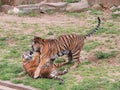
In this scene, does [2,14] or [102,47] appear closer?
[102,47]

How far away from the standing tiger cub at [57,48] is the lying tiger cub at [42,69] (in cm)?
9

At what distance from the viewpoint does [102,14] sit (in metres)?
15.4

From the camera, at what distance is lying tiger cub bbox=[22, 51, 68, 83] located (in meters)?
8.91

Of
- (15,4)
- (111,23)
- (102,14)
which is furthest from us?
(15,4)

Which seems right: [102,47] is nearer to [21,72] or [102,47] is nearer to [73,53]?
[73,53]

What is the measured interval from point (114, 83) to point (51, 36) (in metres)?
4.75

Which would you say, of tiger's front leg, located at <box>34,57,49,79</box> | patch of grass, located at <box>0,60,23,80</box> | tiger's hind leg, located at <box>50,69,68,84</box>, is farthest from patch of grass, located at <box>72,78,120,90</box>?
patch of grass, located at <box>0,60,23,80</box>

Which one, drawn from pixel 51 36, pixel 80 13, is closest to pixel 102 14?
pixel 80 13

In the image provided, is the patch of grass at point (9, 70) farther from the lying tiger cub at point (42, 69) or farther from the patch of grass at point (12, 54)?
the patch of grass at point (12, 54)

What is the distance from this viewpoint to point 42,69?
8.95m

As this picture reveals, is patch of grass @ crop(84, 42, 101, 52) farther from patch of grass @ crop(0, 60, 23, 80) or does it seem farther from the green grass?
patch of grass @ crop(0, 60, 23, 80)

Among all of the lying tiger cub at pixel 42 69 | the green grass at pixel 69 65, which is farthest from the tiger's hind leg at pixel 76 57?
the lying tiger cub at pixel 42 69

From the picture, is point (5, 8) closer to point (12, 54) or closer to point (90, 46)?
point (12, 54)

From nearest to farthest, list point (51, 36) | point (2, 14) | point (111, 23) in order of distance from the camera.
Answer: point (51, 36)
point (111, 23)
point (2, 14)
